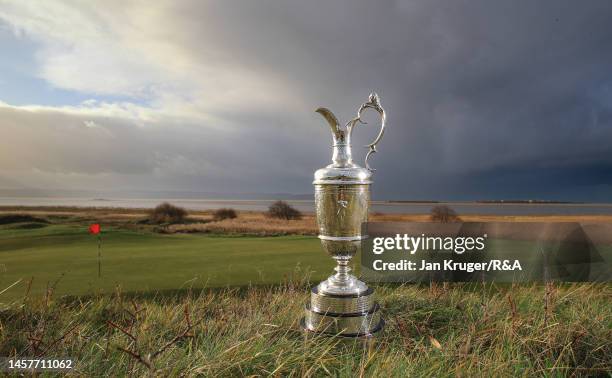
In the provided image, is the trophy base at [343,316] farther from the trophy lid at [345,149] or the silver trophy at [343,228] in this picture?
the trophy lid at [345,149]

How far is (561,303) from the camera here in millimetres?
4414

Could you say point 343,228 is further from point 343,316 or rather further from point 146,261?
point 146,261

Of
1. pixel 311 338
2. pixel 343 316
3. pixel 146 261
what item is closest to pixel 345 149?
pixel 343 316

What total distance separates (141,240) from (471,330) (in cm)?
760

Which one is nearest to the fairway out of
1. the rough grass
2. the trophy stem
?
the rough grass

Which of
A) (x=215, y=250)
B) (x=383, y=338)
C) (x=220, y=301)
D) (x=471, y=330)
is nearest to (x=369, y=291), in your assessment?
(x=383, y=338)

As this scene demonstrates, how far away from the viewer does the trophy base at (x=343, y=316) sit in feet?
10.6

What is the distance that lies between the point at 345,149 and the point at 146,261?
4679 mm

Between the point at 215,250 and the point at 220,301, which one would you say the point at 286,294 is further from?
the point at 215,250

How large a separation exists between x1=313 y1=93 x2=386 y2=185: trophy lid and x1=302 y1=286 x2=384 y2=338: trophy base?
3.48ft

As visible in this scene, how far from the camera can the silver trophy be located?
10.4ft

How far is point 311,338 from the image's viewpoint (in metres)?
3.21

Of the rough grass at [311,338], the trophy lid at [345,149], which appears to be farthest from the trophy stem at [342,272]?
the trophy lid at [345,149]

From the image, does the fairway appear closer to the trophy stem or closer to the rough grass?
the rough grass
